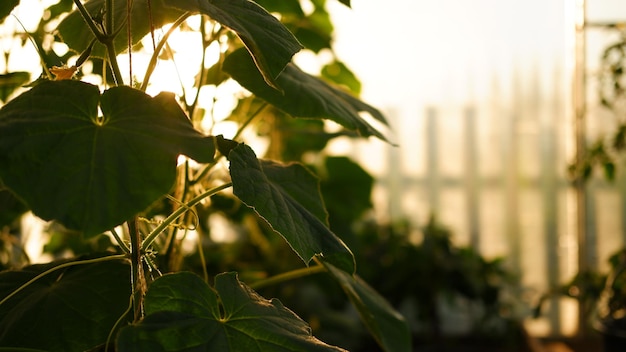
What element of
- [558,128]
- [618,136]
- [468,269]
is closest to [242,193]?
[618,136]

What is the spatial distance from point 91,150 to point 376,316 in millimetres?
516

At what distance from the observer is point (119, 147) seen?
21.1 inches

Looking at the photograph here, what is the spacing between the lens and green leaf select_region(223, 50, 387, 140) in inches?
32.4

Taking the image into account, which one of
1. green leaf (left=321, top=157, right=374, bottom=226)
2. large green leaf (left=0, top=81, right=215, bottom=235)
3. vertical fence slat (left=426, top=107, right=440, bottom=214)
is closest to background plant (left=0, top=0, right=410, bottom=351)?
large green leaf (left=0, top=81, right=215, bottom=235)

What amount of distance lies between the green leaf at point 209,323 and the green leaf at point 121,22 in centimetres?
21

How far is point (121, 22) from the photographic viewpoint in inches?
27.2

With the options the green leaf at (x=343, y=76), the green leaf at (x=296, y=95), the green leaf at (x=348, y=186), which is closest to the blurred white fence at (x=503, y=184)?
the green leaf at (x=348, y=186)

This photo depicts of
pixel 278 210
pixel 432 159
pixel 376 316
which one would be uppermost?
pixel 432 159

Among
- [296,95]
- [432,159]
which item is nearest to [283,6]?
[296,95]

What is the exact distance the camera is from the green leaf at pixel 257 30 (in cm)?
57

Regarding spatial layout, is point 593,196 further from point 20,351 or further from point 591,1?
point 20,351

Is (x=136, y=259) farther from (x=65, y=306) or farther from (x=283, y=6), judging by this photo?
(x=283, y=6)

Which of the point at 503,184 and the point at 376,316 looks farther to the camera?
the point at 503,184

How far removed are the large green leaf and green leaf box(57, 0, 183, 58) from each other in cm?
10
